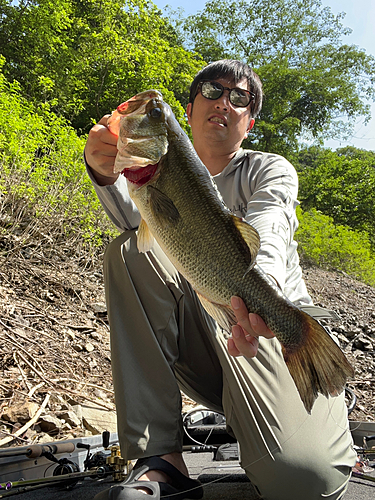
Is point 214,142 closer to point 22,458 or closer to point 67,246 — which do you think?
point 22,458

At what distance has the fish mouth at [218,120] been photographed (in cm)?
253

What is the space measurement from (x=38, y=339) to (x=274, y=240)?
3644mm

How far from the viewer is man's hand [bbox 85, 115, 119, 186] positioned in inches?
67.0

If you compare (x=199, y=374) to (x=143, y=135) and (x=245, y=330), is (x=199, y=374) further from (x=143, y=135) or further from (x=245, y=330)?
(x=143, y=135)

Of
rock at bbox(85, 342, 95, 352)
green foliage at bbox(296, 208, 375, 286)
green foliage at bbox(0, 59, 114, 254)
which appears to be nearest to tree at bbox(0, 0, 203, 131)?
green foliage at bbox(296, 208, 375, 286)

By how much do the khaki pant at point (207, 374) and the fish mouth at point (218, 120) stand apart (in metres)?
0.94

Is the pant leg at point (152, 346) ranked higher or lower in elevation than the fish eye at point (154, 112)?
lower

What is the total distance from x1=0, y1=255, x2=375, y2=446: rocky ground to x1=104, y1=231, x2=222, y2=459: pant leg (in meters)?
1.36

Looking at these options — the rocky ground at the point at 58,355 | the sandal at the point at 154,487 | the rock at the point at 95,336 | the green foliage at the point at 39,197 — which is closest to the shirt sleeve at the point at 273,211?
the sandal at the point at 154,487

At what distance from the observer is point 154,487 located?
1.57 meters

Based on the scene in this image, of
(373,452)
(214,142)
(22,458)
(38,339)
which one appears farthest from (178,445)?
(38,339)

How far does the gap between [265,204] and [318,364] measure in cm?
78

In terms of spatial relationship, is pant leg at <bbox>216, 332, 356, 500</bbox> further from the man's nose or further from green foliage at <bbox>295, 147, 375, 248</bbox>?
green foliage at <bbox>295, 147, 375, 248</bbox>

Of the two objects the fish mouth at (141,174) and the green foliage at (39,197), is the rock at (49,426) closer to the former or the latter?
the fish mouth at (141,174)
